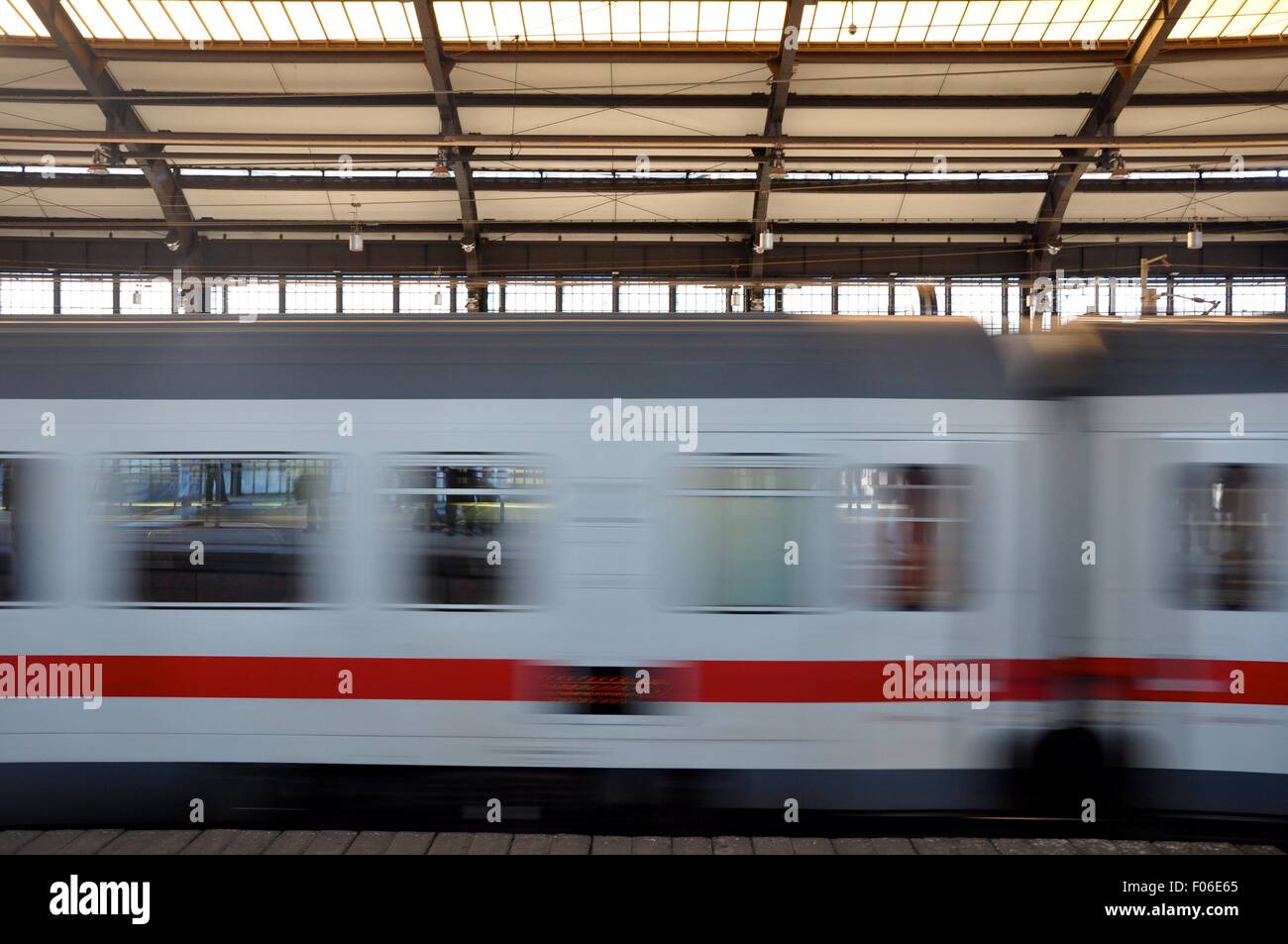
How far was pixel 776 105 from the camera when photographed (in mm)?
16047

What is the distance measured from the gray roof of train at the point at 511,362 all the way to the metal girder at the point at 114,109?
1114cm

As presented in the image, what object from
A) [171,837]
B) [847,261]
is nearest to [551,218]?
[847,261]

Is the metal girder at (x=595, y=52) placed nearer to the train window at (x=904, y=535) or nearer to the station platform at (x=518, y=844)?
the train window at (x=904, y=535)

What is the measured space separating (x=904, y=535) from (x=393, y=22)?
1413 cm

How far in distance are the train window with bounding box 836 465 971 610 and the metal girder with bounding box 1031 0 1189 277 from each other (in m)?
12.7

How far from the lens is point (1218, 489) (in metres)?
4.82

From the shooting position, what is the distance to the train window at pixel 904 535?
476 cm

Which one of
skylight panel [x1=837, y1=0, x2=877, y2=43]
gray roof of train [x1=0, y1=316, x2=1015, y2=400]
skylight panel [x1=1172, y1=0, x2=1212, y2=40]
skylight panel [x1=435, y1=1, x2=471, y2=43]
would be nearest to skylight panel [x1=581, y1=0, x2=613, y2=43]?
skylight panel [x1=435, y1=1, x2=471, y2=43]

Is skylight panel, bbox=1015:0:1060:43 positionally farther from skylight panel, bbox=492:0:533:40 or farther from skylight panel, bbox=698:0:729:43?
skylight panel, bbox=492:0:533:40

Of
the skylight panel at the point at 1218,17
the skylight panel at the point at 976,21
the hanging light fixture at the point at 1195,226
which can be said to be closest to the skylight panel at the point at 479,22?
the skylight panel at the point at 976,21

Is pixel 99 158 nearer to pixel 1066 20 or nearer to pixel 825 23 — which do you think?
pixel 825 23

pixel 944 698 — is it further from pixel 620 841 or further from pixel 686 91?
pixel 686 91

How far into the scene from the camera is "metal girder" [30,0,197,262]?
47.0ft

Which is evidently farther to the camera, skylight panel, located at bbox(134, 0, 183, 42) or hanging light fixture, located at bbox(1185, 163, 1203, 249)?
hanging light fixture, located at bbox(1185, 163, 1203, 249)
